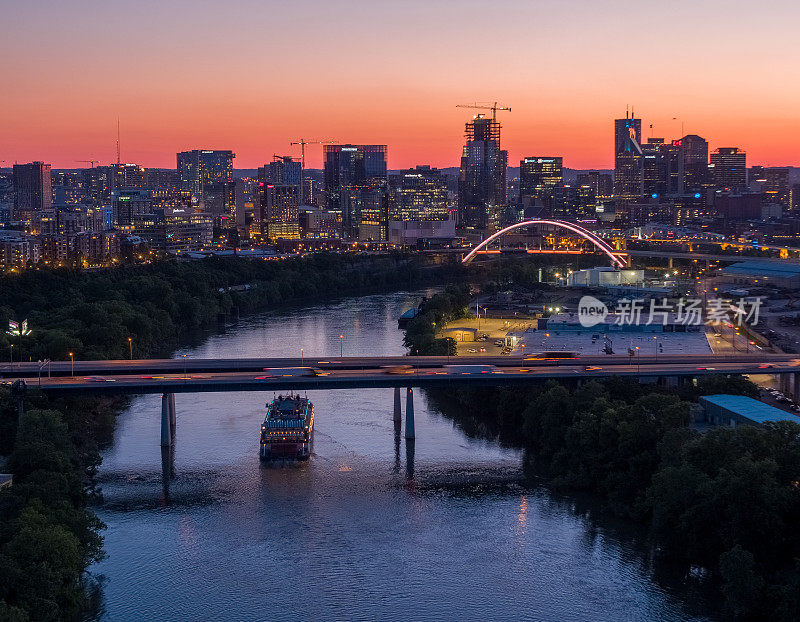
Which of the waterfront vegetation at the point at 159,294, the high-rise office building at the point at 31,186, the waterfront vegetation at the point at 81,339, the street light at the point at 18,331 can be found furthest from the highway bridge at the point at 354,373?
the high-rise office building at the point at 31,186

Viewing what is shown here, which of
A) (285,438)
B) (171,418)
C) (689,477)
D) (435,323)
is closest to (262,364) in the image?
(171,418)

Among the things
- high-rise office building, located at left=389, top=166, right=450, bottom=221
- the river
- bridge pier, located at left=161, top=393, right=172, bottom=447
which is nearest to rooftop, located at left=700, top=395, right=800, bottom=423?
the river

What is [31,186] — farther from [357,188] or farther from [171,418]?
[171,418]

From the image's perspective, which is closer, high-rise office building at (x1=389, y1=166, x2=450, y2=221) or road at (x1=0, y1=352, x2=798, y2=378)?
road at (x1=0, y1=352, x2=798, y2=378)

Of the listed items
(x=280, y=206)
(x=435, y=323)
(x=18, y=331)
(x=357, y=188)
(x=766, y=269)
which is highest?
(x=357, y=188)

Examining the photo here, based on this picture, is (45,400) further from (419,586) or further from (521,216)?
(521,216)

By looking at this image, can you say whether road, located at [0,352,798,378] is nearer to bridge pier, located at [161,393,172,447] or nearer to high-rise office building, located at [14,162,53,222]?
bridge pier, located at [161,393,172,447]
